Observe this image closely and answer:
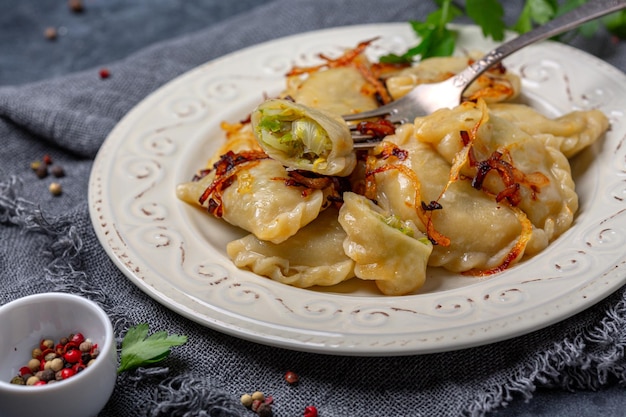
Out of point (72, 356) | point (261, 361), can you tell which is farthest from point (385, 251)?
point (72, 356)

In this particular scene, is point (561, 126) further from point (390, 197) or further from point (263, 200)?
point (263, 200)

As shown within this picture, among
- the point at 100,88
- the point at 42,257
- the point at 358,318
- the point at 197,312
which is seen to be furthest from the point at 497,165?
the point at 100,88

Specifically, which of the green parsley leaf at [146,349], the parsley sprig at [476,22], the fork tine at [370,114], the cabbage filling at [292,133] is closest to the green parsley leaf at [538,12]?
the parsley sprig at [476,22]

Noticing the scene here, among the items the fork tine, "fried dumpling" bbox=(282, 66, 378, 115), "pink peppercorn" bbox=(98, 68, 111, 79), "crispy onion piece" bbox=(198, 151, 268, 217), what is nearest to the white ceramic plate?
"crispy onion piece" bbox=(198, 151, 268, 217)

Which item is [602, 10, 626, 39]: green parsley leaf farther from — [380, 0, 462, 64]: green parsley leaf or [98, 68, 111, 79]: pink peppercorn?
[98, 68, 111, 79]: pink peppercorn

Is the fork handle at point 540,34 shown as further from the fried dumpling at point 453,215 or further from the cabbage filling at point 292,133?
the cabbage filling at point 292,133

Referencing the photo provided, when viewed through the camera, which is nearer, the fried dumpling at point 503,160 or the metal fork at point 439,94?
the fried dumpling at point 503,160
